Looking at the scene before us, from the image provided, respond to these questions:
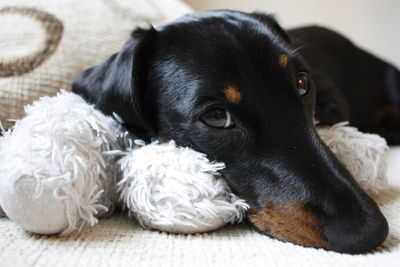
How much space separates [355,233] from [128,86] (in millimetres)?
661

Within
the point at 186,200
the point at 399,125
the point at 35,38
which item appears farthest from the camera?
the point at 399,125

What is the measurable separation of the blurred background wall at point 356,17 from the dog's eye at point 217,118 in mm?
2441

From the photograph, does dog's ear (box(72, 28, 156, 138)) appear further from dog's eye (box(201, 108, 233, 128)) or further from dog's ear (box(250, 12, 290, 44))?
dog's ear (box(250, 12, 290, 44))

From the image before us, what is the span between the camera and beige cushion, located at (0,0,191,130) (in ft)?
5.09

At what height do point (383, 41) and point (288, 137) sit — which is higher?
point (288, 137)

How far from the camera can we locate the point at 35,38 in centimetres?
168

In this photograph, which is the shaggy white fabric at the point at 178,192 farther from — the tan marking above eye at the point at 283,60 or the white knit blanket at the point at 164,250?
the tan marking above eye at the point at 283,60

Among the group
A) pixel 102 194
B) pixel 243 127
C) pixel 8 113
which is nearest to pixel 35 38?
pixel 8 113

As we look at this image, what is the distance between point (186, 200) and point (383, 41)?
3131 millimetres

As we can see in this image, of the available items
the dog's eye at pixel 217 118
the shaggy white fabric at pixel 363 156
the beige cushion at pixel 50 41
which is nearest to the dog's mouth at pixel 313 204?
the dog's eye at pixel 217 118

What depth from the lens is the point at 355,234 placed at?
0.96 m

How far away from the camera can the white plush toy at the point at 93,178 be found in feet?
3.26

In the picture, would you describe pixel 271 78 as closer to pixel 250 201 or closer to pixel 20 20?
pixel 250 201

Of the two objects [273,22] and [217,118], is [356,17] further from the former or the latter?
[217,118]
